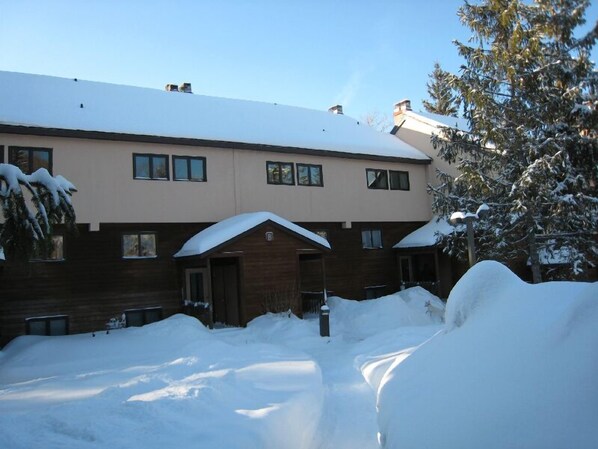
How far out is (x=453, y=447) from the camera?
9.21 ft

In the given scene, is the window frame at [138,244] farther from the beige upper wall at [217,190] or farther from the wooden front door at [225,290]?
the wooden front door at [225,290]

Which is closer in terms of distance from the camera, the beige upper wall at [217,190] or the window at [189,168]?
the beige upper wall at [217,190]

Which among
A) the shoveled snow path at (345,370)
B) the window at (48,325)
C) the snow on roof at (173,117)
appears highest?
the snow on roof at (173,117)

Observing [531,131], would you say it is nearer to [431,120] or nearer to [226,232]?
[431,120]

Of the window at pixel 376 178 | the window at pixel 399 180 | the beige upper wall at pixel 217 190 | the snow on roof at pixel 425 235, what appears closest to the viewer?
the beige upper wall at pixel 217 190

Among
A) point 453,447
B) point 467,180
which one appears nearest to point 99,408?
point 453,447

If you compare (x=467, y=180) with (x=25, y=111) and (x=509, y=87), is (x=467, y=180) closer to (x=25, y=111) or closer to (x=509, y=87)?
(x=509, y=87)

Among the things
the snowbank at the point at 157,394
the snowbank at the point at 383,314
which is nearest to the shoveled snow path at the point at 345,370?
the snowbank at the point at 157,394

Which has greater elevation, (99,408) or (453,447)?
(453,447)

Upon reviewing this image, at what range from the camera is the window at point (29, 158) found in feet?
50.7

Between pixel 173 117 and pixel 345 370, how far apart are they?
42.8 ft

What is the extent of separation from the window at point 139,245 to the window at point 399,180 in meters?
11.2

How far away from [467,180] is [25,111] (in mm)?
14856

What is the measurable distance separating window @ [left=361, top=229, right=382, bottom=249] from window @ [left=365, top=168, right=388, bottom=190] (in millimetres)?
1995
